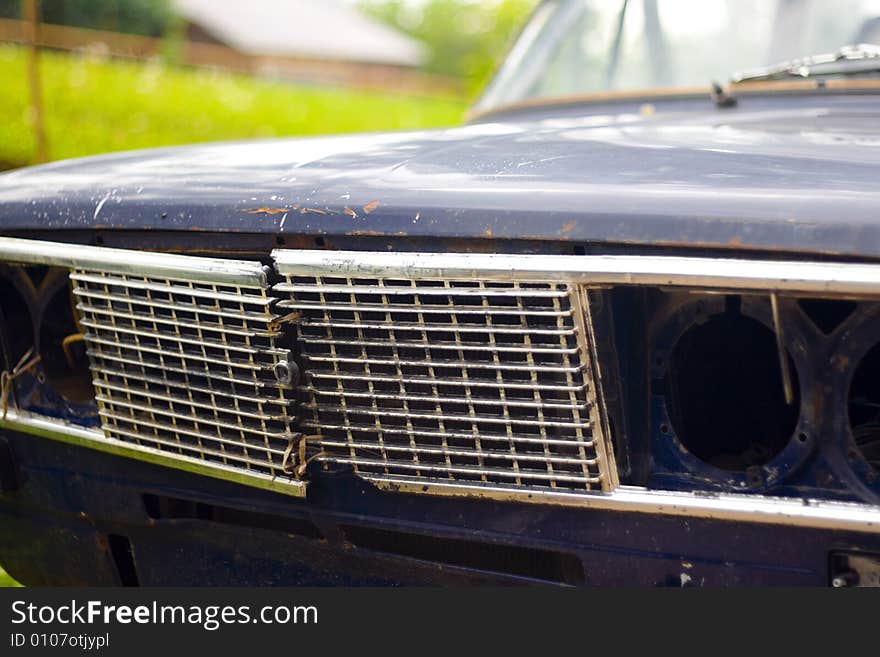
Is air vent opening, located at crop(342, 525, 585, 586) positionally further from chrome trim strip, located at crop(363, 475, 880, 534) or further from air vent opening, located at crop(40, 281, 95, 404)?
air vent opening, located at crop(40, 281, 95, 404)

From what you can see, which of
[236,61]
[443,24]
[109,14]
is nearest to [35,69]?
[109,14]

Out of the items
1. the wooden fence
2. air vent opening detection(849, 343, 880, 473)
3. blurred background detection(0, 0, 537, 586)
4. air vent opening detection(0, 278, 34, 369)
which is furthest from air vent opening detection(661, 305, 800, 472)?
the wooden fence

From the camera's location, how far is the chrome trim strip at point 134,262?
2027mm

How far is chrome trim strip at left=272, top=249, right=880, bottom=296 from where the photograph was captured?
5.23ft

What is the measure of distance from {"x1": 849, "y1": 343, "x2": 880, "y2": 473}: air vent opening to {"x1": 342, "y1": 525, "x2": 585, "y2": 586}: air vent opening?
0.55 metres

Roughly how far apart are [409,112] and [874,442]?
17198 millimetres

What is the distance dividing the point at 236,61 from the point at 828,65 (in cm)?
2651

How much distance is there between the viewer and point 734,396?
2.16 m

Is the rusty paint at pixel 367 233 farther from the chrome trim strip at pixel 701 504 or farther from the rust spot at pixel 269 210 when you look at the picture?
the chrome trim strip at pixel 701 504

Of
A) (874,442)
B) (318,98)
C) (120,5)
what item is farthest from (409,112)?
(874,442)

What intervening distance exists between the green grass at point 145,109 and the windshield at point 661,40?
23.8ft


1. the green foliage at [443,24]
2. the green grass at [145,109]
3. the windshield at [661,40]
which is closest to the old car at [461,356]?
the windshield at [661,40]

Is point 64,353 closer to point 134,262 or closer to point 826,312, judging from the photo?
point 134,262

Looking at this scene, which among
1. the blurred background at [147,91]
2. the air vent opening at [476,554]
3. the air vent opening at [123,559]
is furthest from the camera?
the blurred background at [147,91]
